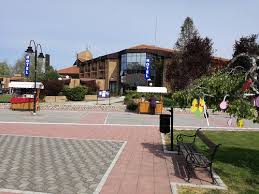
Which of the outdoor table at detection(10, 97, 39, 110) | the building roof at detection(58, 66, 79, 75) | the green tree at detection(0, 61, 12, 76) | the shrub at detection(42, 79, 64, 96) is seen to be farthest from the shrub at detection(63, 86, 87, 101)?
the green tree at detection(0, 61, 12, 76)

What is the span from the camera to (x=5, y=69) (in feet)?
339

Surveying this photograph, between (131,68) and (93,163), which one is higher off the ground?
(131,68)

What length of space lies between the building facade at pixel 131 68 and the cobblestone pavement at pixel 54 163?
4159 cm

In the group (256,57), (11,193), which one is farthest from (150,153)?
(11,193)

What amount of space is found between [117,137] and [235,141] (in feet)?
14.2

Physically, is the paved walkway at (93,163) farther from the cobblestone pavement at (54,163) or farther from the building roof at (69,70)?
the building roof at (69,70)

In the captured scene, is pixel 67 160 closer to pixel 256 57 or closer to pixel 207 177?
pixel 207 177

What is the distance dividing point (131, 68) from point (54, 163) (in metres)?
52.3

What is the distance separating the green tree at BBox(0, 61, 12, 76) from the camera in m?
101

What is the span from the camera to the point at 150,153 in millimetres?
10781

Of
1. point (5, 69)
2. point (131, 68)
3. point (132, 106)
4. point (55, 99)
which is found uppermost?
point (5, 69)

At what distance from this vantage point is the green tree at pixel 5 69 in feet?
332

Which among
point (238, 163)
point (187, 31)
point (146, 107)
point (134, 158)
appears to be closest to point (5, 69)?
point (187, 31)

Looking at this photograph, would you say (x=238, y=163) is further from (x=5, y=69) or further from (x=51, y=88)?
(x=5, y=69)
